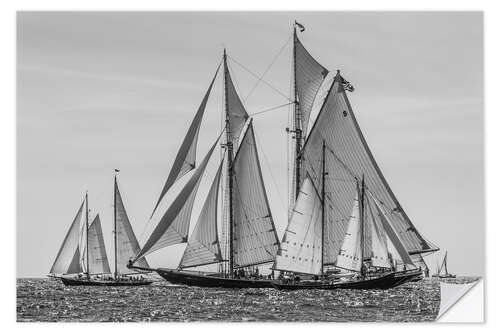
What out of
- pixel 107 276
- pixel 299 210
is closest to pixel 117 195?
pixel 299 210

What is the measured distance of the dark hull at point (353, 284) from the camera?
78.4ft

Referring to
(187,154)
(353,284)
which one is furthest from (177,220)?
(353,284)

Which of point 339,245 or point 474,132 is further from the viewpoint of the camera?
point 339,245

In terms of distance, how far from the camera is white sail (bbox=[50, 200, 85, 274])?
19.0 m

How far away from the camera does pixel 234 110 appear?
2050cm

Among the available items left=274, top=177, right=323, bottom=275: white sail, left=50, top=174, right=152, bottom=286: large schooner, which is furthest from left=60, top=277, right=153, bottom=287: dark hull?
left=274, top=177, right=323, bottom=275: white sail

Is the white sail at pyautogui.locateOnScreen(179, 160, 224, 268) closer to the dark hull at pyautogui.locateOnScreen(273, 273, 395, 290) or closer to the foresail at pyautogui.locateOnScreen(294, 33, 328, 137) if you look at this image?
the dark hull at pyautogui.locateOnScreen(273, 273, 395, 290)

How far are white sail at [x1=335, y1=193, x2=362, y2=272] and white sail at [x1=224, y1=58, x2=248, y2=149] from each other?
2.88 m

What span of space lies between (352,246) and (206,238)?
3133 mm

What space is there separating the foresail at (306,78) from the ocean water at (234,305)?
3.61 metres

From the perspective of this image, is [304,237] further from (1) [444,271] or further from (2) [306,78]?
(1) [444,271]

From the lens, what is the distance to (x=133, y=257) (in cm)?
2378

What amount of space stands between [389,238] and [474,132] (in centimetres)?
555

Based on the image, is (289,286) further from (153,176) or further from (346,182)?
(153,176)
